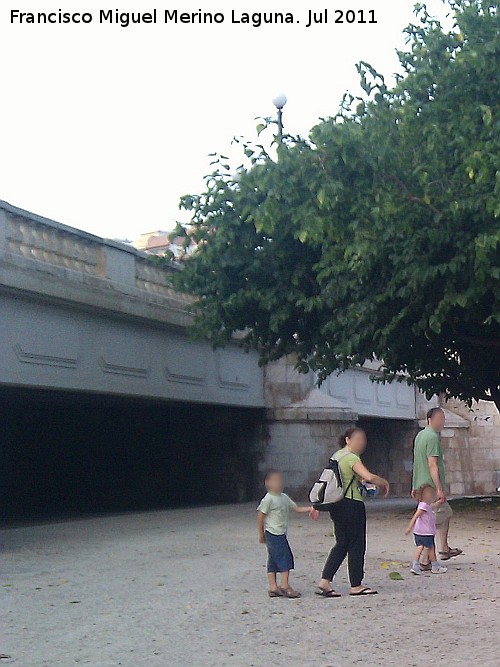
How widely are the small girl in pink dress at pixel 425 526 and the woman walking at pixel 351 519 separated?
1.35m

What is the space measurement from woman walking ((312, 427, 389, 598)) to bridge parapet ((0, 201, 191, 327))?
8.07 m

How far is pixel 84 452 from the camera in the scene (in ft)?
99.6

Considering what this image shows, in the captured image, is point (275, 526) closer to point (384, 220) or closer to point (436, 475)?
point (436, 475)

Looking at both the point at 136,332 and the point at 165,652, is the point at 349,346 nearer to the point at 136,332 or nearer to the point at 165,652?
the point at 136,332

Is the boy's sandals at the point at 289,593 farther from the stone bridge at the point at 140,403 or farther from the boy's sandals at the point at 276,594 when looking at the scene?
the stone bridge at the point at 140,403

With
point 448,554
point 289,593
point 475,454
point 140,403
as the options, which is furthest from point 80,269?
point 475,454

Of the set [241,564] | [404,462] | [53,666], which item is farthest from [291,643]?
[404,462]

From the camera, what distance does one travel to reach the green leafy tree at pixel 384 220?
14.9 metres

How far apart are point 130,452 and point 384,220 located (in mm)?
15154

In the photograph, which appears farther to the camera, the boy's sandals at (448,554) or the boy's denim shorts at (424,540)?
the boy's sandals at (448,554)

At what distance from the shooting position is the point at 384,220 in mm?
15055

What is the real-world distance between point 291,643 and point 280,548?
1909mm

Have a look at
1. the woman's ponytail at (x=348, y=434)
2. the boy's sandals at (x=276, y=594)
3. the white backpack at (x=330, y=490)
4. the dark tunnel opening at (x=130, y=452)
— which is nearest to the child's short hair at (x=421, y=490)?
the woman's ponytail at (x=348, y=434)

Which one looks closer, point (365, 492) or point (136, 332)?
point (365, 492)
